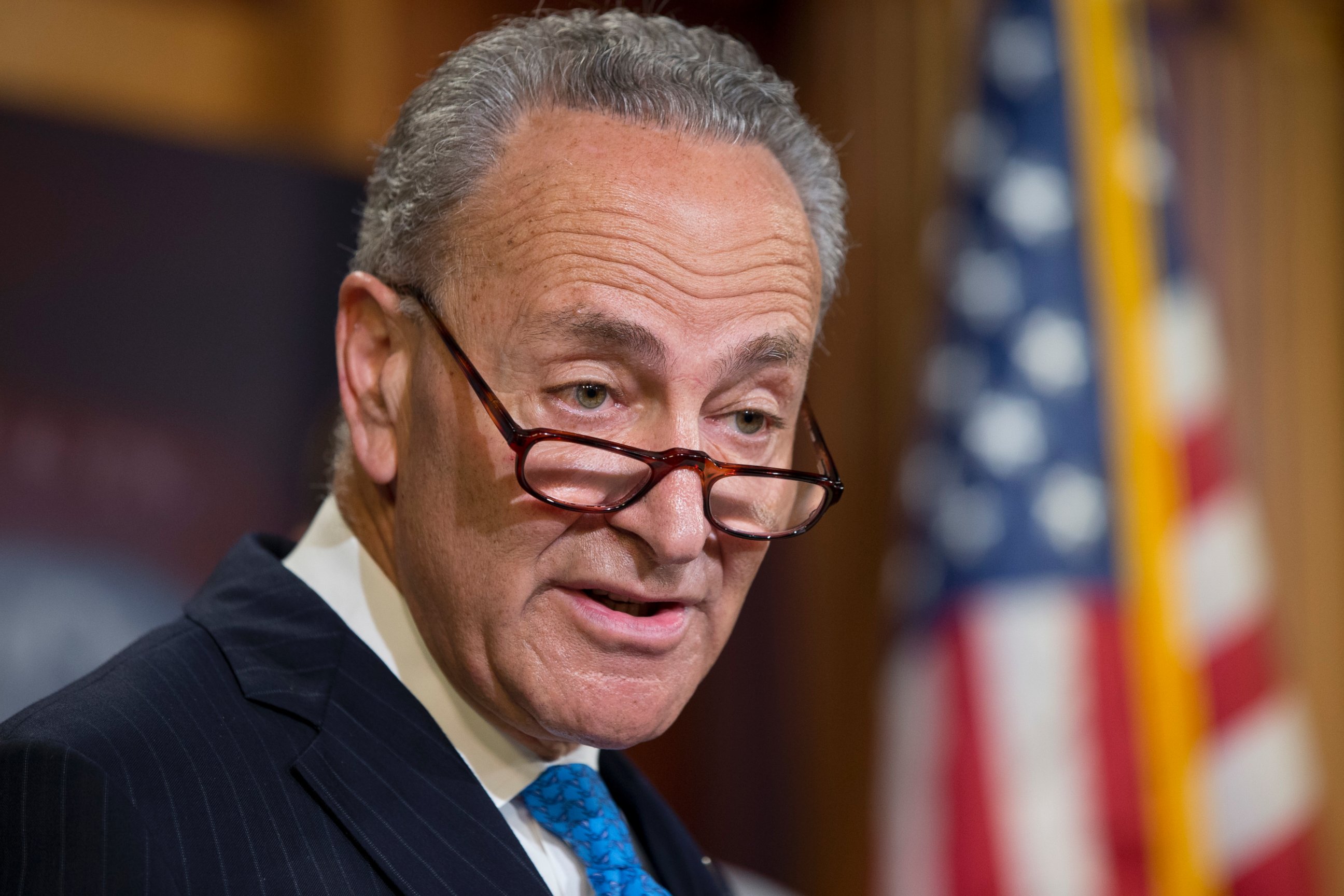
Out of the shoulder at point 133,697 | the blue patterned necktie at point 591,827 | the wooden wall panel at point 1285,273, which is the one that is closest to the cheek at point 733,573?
the blue patterned necktie at point 591,827

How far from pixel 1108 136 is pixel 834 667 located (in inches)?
67.2

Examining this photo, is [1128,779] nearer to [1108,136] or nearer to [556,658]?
[1108,136]

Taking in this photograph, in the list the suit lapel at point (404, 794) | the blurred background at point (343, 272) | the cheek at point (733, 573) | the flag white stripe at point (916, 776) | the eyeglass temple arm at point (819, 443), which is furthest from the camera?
the flag white stripe at point (916, 776)

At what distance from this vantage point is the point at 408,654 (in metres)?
1.25

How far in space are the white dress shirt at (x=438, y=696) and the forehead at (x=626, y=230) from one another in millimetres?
327

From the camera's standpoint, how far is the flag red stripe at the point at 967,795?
9.12 feet

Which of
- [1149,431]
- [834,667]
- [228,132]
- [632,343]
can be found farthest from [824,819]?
[632,343]

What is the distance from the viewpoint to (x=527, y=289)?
118 cm

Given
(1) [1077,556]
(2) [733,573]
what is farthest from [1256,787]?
(2) [733,573]

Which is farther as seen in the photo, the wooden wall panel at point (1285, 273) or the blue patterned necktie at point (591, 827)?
→ the wooden wall panel at point (1285, 273)

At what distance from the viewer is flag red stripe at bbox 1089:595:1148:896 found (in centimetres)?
275

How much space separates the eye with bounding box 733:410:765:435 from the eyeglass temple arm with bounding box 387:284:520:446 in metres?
0.25

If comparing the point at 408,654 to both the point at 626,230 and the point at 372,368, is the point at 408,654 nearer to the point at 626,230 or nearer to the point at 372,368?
the point at 372,368

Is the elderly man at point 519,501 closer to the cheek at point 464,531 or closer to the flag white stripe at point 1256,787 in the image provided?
the cheek at point 464,531
